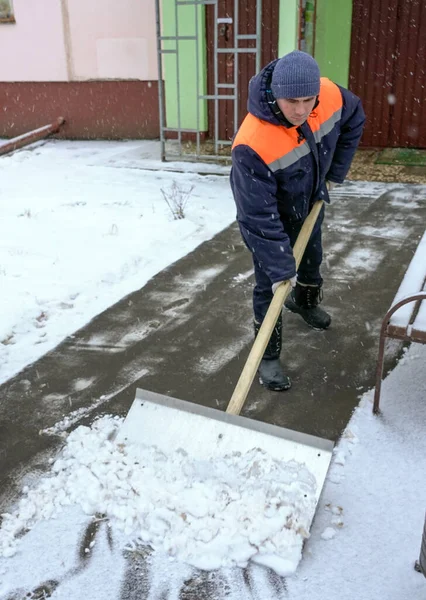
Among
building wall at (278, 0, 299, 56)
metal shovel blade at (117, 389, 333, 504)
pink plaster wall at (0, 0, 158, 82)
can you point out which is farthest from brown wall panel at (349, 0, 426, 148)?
metal shovel blade at (117, 389, 333, 504)

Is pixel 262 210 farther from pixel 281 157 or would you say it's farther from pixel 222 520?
pixel 222 520

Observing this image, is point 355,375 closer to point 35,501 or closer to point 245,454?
point 245,454

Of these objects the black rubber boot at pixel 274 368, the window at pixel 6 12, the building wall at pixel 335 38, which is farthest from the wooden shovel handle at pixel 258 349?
the window at pixel 6 12

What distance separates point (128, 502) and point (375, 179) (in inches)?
244

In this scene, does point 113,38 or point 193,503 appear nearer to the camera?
point 193,503

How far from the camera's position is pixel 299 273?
3.56m

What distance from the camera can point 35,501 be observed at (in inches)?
94.1

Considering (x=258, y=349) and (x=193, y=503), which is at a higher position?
(x=258, y=349)

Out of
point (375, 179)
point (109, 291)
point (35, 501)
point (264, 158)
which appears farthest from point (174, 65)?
point (35, 501)

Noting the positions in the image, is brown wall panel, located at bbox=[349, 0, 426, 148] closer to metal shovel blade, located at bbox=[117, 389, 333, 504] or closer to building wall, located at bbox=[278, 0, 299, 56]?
building wall, located at bbox=[278, 0, 299, 56]

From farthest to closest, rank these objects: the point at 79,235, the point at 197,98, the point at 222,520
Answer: the point at 197,98
the point at 79,235
the point at 222,520

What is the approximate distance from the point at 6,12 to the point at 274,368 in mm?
10069

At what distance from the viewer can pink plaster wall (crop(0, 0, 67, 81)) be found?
10.2 m

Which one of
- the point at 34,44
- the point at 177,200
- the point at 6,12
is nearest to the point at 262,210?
the point at 177,200
